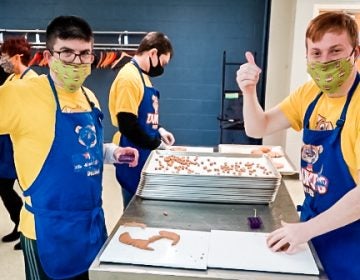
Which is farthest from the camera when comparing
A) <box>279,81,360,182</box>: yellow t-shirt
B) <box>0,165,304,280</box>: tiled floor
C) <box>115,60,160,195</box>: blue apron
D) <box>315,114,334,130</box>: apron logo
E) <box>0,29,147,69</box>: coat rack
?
<box>0,29,147,69</box>: coat rack

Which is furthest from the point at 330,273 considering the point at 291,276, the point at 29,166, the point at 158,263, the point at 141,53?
the point at 141,53

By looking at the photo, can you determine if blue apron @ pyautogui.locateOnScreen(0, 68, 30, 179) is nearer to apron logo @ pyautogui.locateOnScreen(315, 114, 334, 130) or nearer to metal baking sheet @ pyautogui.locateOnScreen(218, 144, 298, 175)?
metal baking sheet @ pyautogui.locateOnScreen(218, 144, 298, 175)

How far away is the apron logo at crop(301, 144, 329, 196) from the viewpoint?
125cm

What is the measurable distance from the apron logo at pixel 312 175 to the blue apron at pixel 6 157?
2166 millimetres

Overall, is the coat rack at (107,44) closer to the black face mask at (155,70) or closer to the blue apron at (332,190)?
the black face mask at (155,70)

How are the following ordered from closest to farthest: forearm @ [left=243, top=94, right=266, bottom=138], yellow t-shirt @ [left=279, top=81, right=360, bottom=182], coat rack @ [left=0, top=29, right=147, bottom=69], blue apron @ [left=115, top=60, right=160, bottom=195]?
1. yellow t-shirt @ [left=279, top=81, right=360, bottom=182]
2. forearm @ [left=243, top=94, right=266, bottom=138]
3. blue apron @ [left=115, top=60, right=160, bottom=195]
4. coat rack @ [left=0, top=29, right=147, bottom=69]

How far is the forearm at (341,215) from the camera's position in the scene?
1052 millimetres

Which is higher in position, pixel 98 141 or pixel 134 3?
pixel 134 3

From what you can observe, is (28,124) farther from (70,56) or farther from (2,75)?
(2,75)

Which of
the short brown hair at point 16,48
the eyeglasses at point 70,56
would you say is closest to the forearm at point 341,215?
the eyeglasses at point 70,56

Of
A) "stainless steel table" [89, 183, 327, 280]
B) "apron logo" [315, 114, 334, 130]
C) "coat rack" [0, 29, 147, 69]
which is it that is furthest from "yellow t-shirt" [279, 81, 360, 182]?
"coat rack" [0, 29, 147, 69]

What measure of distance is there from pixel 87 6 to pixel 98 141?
13.2 ft

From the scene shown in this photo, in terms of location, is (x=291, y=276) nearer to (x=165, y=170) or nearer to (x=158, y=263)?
(x=158, y=263)

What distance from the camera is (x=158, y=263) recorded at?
1.08 metres
